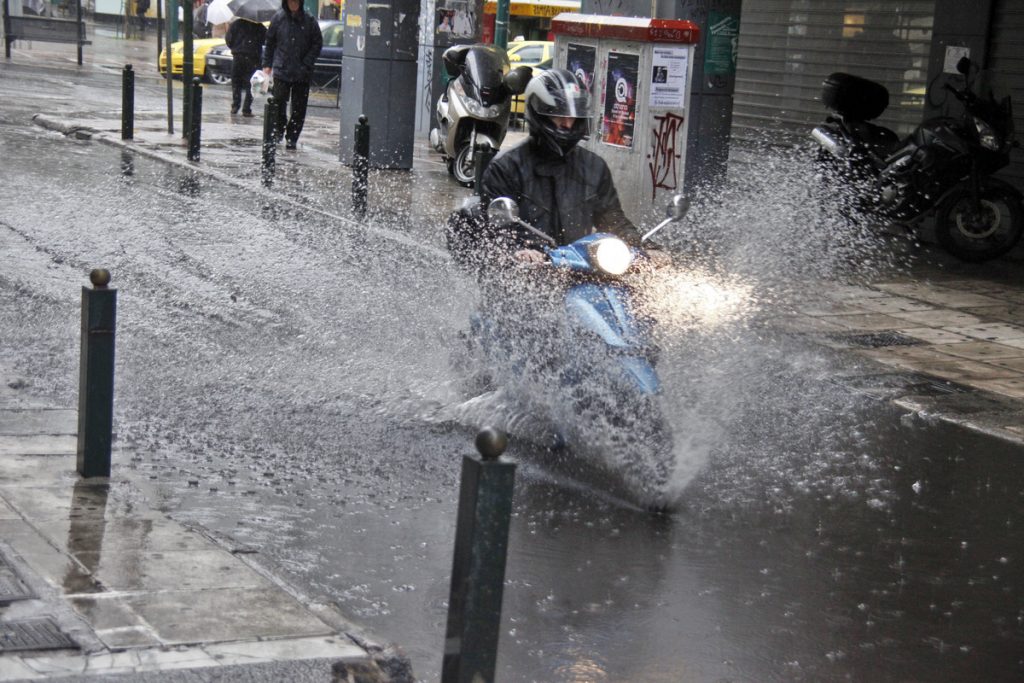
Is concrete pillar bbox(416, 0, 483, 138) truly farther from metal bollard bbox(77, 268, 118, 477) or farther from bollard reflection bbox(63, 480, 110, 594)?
bollard reflection bbox(63, 480, 110, 594)

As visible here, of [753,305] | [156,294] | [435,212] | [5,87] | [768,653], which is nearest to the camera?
[768,653]

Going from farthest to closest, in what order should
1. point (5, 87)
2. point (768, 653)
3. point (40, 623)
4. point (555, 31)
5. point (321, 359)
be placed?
1. point (5, 87)
2. point (555, 31)
3. point (321, 359)
4. point (768, 653)
5. point (40, 623)

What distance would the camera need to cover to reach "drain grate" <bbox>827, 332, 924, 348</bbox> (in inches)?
367

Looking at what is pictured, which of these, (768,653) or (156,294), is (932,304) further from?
(768,653)

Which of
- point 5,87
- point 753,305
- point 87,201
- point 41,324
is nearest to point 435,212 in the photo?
point 87,201

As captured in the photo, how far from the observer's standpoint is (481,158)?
1318 cm

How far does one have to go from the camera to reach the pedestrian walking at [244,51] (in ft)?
74.6

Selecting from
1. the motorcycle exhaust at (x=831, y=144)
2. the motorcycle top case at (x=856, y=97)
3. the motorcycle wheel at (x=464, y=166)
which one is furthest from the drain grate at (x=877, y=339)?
the motorcycle wheel at (x=464, y=166)

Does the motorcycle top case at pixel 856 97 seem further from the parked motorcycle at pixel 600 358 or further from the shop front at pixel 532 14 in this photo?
→ the shop front at pixel 532 14

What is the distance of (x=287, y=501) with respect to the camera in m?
5.75

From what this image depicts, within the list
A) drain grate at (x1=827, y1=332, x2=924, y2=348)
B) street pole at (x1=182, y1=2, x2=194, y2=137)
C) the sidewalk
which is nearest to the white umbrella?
street pole at (x1=182, y1=2, x2=194, y2=137)

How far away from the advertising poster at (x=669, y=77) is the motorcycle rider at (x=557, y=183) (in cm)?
572

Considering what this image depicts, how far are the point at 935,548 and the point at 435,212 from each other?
9024 mm

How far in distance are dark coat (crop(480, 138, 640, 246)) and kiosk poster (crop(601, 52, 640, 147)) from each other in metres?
5.85
